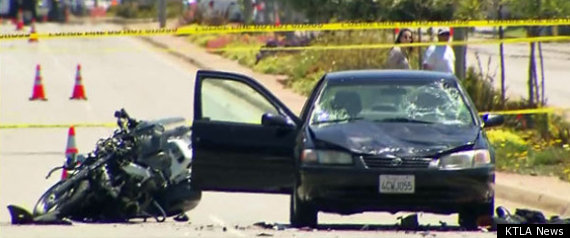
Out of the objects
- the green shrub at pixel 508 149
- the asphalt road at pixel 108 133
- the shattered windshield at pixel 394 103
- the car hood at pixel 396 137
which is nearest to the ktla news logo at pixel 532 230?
the asphalt road at pixel 108 133

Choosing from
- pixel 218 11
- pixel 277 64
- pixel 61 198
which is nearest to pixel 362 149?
pixel 61 198

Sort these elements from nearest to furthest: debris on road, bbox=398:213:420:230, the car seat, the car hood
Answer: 1. the car hood
2. debris on road, bbox=398:213:420:230
3. the car seat

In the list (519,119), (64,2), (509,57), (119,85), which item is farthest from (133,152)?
(64,2)

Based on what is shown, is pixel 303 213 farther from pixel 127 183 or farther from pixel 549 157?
pixel 549 157

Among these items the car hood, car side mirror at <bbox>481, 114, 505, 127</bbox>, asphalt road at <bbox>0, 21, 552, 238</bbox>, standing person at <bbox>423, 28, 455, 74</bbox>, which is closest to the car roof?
car side mirror at <bbox>481, 114, 505, 127</bbox>

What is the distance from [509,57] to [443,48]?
26201 mm

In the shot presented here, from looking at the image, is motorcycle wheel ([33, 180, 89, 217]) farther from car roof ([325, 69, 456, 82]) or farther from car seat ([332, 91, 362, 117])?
car roof ([325, 69, 456, 82])

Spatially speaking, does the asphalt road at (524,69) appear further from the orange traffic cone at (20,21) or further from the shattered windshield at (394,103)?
the orange traffic cone at (20,21)

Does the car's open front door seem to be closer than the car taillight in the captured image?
No

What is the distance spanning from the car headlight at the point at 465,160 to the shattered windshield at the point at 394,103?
0.79 m

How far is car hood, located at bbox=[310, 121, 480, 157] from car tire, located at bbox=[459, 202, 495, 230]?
0.53m

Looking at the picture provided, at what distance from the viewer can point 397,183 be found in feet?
36.5

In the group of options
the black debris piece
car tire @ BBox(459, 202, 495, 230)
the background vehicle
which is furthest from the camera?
the background vehicle

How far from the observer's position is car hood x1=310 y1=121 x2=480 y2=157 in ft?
36.8
